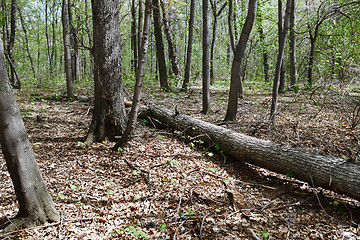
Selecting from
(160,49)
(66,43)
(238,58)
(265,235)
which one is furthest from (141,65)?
(160,49)

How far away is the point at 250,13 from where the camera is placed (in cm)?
646

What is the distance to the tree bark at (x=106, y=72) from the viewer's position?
512 cm

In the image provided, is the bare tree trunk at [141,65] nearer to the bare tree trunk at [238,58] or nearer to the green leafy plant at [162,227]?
the green leafy plant at [162,227]

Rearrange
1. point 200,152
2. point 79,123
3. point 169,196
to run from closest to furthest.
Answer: point 169,196 → point 200,152 → point 79,123

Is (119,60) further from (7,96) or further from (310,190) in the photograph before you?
(310,190)

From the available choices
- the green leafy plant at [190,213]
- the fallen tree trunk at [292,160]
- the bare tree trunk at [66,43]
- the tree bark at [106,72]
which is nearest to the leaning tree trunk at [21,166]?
the green leafy plant at [190,213]

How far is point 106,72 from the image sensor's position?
523cm

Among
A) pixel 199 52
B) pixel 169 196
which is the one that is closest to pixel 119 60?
pixel 169 196

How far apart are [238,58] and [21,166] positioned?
6168 mm

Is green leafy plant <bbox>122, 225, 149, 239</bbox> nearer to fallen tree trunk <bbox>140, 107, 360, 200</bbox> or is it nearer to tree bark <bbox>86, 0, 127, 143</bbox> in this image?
fallen tree trunk <bbox>140, 107, 360, 200</bbox>

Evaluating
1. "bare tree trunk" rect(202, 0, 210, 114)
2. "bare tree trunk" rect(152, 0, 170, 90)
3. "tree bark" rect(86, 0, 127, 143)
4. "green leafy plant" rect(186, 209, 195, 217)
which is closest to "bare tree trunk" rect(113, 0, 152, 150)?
"tree bark" rect(86, 0, 127, 143)

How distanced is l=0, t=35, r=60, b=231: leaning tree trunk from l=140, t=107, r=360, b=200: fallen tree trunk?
3489mm

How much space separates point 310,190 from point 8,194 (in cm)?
480

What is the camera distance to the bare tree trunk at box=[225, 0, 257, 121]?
6.46m
